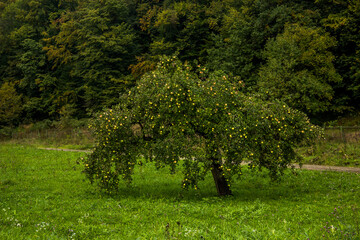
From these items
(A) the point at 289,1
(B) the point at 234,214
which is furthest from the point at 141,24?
(B) the point at 234,214

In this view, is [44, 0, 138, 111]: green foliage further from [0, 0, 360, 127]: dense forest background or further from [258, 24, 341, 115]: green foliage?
[258, 24, 341, 115]: green foliage

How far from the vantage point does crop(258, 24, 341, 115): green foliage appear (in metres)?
30.6

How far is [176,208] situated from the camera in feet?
33.8

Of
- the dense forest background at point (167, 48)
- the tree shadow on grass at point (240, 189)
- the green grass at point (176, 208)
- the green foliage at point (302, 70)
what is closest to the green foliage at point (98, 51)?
the dense forest background at point (167, 48)

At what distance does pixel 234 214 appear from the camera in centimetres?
927

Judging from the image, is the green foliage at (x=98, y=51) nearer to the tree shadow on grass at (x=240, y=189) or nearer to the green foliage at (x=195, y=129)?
the tree shadow on grass at (x=240, y=189)

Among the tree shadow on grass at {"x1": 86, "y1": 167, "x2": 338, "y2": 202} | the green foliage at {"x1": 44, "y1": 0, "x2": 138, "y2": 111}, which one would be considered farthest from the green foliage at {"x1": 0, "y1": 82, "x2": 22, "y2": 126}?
the tree shadow on grass at {"x1": 86, "y1": 167, "x2": 338, "y2": 202}

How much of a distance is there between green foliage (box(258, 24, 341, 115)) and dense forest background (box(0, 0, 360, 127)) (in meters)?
0.10

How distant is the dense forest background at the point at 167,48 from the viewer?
3259cm

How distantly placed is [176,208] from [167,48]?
3759 centimetres

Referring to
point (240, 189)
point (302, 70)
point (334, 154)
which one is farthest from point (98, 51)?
point (240, 189)

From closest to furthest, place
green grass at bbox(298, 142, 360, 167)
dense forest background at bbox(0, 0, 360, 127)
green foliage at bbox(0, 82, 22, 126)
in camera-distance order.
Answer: green grass at bbox(298, 142, 360, 167)
dense forest background at bbox(0, 0, 360, 127)
green foliage at bbox(0, 82, 22, 126)

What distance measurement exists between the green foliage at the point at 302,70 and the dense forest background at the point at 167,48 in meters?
0.10

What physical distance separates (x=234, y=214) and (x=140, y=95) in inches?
225
